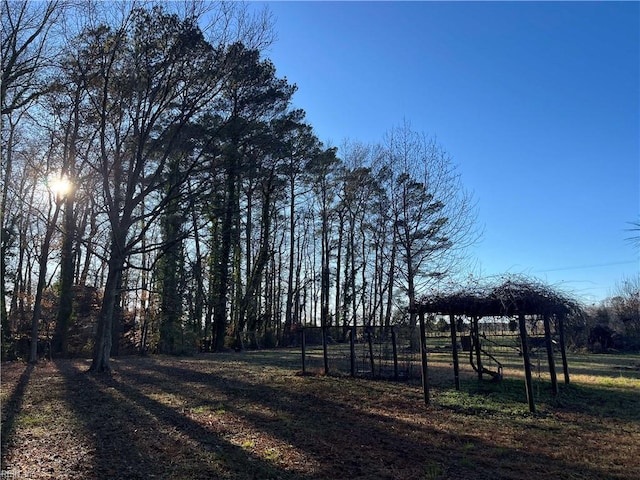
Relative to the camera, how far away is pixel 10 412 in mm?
7387

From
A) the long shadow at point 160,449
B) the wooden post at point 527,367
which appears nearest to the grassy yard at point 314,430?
the long shadow at point 160,449

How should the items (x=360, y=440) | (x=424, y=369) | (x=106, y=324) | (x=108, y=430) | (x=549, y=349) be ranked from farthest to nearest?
(x=106, y=324)
(x=549, y=349)
(x=424, y=369)
(x=108, y=430)
(x=360, y=440)

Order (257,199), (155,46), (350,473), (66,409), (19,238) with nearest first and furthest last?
(350,473)
(66,409)
(155,46)
(19,238)
(257,199)

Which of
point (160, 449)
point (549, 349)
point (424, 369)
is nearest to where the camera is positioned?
point (160, 449)

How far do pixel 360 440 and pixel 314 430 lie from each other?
0.77 m

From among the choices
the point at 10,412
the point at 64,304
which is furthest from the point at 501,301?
the point at 64,304

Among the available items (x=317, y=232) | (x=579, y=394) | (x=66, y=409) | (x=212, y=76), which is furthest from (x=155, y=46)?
(x=317, y=232)

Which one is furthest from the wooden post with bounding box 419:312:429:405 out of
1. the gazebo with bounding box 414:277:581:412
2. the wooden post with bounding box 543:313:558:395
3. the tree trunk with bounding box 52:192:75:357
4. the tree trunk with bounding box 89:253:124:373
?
the tree trunk with bounding box 52:192:75:357

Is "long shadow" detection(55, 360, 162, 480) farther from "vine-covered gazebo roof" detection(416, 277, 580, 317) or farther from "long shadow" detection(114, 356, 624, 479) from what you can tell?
"vine-covered gazebo roof" detection(416, 277, 580, 317)

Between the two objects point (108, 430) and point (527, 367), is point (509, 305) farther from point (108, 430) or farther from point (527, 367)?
point (108, 430)

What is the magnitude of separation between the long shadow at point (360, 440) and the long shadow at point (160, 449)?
248 millimetres

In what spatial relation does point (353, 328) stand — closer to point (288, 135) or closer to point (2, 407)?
point (2, 407)

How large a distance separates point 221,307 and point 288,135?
31.5ft

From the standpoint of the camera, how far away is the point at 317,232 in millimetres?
32250
